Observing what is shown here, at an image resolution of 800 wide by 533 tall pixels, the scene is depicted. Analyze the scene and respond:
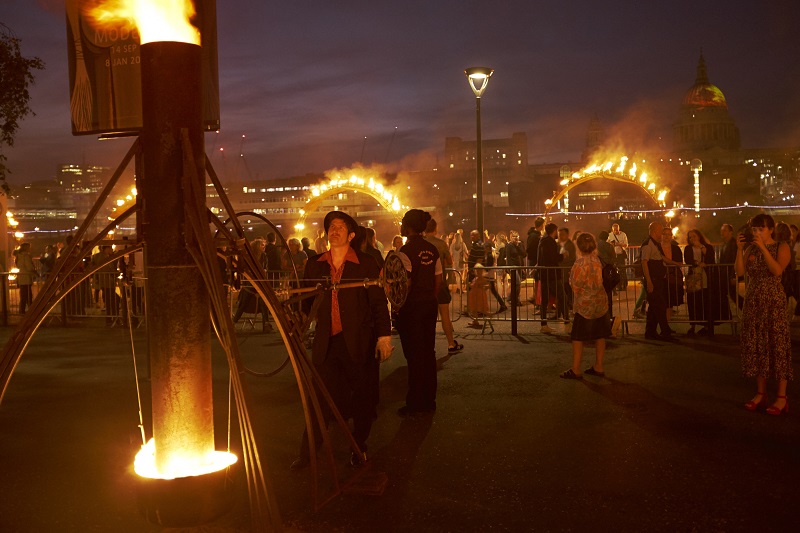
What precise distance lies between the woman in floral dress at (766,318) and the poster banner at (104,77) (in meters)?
5.83

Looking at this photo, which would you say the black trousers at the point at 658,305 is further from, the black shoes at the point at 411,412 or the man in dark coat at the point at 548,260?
the black shoes at the point at 411,412

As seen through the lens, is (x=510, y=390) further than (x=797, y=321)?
No

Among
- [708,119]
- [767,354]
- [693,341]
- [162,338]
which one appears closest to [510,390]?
[767,354]

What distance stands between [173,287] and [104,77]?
5.71 meters

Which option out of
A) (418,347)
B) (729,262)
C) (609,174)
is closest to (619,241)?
(609,174)

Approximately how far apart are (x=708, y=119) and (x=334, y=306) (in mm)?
158585

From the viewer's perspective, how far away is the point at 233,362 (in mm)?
3135

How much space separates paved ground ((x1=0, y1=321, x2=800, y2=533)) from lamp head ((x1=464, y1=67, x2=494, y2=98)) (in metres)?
10.4

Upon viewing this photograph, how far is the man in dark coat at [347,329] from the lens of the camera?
576 centimetres

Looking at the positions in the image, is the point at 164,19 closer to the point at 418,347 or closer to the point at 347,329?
the point at 347,329

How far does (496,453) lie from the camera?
624 centimetres

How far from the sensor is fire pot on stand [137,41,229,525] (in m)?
3.38

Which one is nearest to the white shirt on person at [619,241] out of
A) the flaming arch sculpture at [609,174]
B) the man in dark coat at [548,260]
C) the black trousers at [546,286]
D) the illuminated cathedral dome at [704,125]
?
the flaming arch sculpture at [609,174]

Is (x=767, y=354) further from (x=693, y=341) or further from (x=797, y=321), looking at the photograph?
(x=797, y=321)
